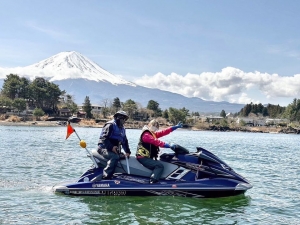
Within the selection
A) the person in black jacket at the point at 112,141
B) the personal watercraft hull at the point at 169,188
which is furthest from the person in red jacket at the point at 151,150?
the person in black jacket at the point at 112,141

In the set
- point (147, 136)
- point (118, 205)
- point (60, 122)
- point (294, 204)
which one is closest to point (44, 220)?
point (118, 205)

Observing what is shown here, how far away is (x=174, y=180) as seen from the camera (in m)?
10.6

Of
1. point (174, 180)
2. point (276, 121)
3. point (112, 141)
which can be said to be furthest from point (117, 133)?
point (276, 121)

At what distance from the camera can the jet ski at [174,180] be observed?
34.3 feet

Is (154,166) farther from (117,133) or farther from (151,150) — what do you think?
(117,133)

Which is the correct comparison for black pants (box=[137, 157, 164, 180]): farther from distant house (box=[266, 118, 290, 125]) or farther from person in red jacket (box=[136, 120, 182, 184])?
distant house (box=[266, 118, 290, 125])

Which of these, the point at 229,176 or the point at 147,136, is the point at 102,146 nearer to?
the point at 147,136

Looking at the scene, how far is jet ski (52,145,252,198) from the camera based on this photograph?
10453 mm

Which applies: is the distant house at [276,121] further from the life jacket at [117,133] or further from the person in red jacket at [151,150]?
the life jacket at [117,133]

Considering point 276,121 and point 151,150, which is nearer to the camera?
point 151,150

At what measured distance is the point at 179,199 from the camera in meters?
10.4

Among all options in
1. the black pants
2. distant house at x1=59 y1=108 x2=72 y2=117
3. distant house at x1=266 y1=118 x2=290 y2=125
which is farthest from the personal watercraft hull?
distant house at x1=266 y1=118 x2=290 y2=125

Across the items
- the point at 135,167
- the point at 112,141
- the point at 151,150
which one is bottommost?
the point at 135,167

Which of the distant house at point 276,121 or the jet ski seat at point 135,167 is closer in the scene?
the jet ski seat at point 135,167
